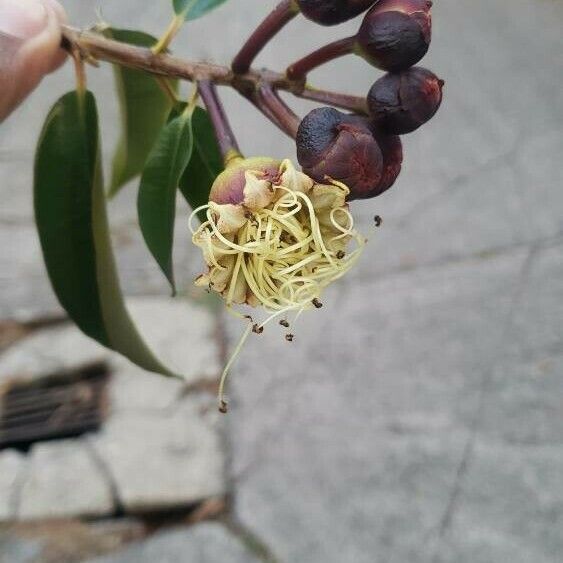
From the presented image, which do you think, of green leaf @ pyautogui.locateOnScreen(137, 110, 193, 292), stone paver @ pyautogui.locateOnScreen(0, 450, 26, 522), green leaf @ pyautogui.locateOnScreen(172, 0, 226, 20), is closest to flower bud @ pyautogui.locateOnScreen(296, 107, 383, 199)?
green leaf @ pyautogui.locateOnScreen(137, 110, 193, 292)

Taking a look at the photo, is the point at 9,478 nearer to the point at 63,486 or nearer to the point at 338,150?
the point at 63,486

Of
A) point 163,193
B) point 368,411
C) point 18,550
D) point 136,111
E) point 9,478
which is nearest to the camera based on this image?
point 163,193

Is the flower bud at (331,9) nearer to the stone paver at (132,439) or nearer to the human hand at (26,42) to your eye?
the human hand at (26,42)

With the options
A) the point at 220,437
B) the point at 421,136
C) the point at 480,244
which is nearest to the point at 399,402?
the point at 220,437

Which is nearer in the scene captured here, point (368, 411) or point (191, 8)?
point (191, 8)

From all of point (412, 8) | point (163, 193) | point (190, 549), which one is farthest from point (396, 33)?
point (190, 549)
